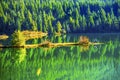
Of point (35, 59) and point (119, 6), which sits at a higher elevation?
point (119, 6)

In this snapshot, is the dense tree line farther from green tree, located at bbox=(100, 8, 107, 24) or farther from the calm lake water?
the calm lake water

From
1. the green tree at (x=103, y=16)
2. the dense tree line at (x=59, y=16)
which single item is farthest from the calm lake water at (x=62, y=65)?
the green tree at (x=103, y=16)

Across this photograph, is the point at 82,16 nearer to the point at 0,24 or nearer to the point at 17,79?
the point at 0,24

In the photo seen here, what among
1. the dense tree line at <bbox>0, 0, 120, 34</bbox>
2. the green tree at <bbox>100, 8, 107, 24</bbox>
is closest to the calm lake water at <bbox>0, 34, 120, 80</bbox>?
the dense tree line at <bbox>0, 0, 120, 34</bbox>

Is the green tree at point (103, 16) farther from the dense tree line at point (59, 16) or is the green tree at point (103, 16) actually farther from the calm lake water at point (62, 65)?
the calm lake water at point (62, 65)

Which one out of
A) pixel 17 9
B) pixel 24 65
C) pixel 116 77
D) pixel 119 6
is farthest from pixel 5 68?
pixel 119 6

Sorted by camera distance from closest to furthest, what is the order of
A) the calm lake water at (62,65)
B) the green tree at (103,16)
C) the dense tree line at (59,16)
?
the calm lake water at (62,65), the dense tree line at (59,16), the green tree at (103,16)
